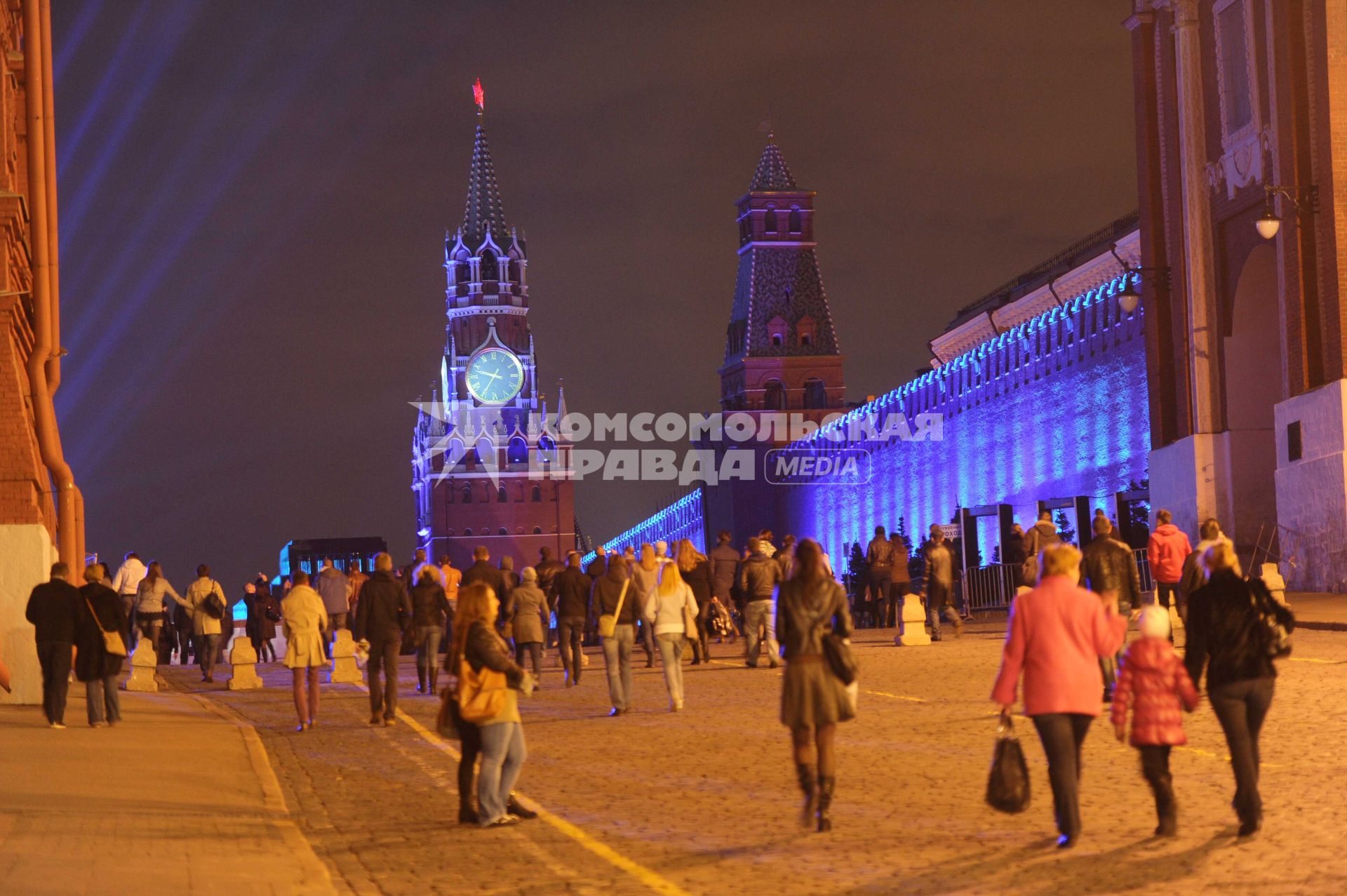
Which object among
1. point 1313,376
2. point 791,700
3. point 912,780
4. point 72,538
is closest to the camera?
point 791,700

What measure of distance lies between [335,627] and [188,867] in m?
16.0

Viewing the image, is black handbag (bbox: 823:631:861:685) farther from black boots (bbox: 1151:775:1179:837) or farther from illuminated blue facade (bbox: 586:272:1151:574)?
illuminated blue facade (bbox: 586:272:1151:574)

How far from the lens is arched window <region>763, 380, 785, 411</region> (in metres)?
106

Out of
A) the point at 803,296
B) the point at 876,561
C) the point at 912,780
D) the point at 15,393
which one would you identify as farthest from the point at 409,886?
the point at 803,296

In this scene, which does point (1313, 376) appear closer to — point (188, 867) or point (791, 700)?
point (791, 700)

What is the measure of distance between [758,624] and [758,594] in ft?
1.75

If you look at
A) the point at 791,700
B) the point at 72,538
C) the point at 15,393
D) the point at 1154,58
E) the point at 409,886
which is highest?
the point at 1154,58

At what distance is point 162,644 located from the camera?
122 ft

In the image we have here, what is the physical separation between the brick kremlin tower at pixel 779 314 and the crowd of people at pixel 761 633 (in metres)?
70.7

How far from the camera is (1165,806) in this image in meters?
9.26

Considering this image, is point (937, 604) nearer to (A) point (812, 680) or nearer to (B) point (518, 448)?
(A) point (812, 680)

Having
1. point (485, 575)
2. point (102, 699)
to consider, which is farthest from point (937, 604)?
point (102, 699)

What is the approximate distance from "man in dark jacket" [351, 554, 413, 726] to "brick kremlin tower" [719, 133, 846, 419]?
8712 centimetres

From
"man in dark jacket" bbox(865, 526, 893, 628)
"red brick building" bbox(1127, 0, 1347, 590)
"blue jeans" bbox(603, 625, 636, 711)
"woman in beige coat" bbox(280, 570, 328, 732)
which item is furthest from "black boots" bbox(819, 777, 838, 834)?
"red brick building" bbox(1127, 0, 1347, 590)
